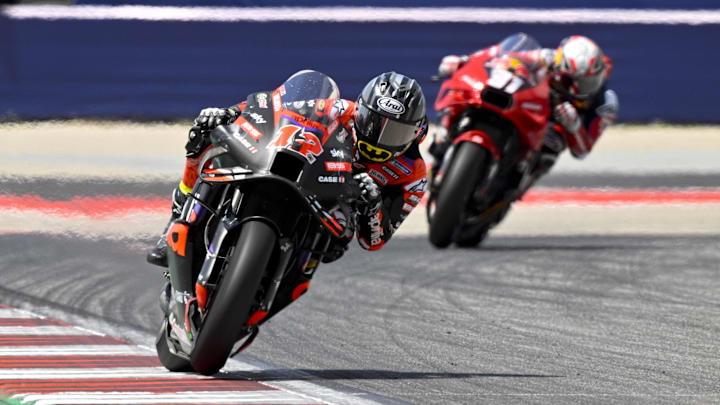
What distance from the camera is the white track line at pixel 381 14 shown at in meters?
15.0

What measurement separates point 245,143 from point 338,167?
1.28 feet

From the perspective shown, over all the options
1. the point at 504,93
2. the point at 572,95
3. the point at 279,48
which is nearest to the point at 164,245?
the point at 504,93

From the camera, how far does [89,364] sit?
586 cm

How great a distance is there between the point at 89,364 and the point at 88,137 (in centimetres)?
834

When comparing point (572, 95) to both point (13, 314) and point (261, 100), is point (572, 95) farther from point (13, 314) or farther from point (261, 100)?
point (261, 100)

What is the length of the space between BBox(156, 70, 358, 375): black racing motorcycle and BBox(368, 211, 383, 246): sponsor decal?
144mm

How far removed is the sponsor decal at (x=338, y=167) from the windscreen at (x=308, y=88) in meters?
0.34

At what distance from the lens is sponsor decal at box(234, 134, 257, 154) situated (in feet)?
17.7

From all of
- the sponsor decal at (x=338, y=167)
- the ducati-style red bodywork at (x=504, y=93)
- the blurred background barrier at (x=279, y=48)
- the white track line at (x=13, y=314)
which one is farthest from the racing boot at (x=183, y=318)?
the blurred background barrier at (x=279, y=48)

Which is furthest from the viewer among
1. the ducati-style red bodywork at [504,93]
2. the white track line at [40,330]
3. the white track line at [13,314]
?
the ducati-style red bodywork at [504,93]

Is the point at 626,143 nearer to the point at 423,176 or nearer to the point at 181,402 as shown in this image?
the point at 423,176

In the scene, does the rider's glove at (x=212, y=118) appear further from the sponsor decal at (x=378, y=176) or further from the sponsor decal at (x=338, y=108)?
the sponsor decal at (x=378, y=176)

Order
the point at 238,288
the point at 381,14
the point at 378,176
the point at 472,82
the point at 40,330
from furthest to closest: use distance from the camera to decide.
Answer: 1. the point at 381,14
2. the point at 472,82
3. the point at 40,330
4. the point at 378,176
5. the point at 238,288

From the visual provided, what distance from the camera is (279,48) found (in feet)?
50.5
